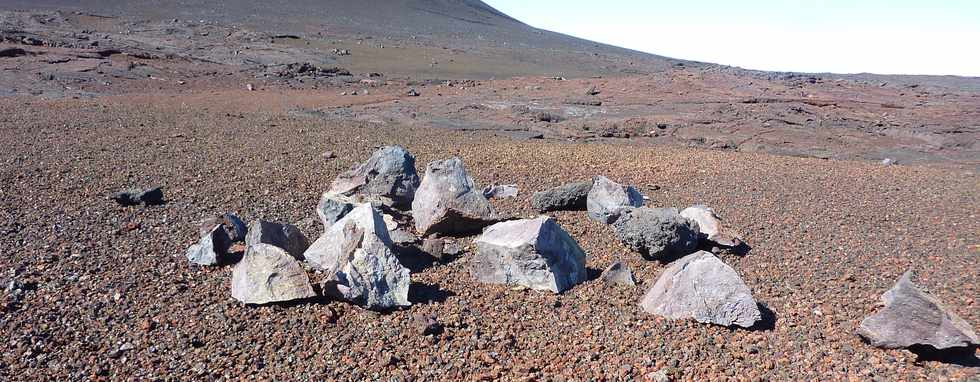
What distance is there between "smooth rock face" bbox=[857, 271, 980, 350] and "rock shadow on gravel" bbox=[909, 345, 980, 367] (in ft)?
0.15

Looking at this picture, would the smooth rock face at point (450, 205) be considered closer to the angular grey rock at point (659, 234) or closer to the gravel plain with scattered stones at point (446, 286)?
the gravel plain with scattered stones at point (446, 286)

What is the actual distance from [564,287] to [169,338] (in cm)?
224

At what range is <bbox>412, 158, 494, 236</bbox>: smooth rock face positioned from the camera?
5293 millimetres

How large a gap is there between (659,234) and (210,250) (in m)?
2.96

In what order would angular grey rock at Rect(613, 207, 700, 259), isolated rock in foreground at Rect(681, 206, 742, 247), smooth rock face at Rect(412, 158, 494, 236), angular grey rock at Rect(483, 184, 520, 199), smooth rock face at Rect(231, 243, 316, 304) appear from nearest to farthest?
smooth rock face at Rect(231, 243, 316, 304) < angular grey rock at Rect(613, 207, 700, 259) < isolated rock in foreground at Rect(681, 206, 742, 247) < smooth rock face at Rect(412, 158, 494, 236) < angular grey rock at Rect(483, 184, 520, 199)

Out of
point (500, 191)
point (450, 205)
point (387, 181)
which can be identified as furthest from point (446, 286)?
point (500, 191)

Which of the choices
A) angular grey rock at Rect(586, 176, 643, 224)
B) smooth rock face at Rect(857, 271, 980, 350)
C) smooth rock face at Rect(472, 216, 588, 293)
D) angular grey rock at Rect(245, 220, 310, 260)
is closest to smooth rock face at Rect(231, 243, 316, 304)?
angular grey rock at Rect(245, 220, 310, 260)

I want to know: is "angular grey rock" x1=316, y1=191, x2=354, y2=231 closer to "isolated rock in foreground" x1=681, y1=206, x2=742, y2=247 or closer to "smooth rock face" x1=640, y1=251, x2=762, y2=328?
"smooth rock face" x1=640, y1=251, x2=762, y2=328

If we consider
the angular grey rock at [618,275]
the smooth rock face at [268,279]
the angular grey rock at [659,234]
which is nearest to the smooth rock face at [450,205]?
the angular grey rock at [659,234]

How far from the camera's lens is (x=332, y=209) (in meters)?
5.39

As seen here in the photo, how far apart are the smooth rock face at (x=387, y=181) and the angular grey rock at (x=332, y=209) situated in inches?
20.8

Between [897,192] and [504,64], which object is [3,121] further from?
[504,64]

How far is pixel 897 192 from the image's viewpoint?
739 cm

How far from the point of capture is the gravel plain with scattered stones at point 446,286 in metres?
3.40
